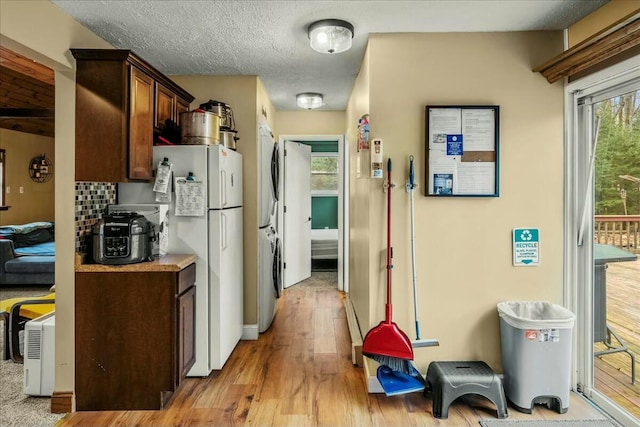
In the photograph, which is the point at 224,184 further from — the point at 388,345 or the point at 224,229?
the point at 388,345

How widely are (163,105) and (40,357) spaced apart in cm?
186

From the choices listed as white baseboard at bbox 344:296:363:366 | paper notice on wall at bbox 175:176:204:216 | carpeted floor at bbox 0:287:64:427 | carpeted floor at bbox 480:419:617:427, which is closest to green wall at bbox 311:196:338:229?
white baseboard at bbox 344:296:363:366

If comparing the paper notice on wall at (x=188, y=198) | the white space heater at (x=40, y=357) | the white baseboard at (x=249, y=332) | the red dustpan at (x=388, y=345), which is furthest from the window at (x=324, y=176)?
the white space heater at (x=40, y=357)

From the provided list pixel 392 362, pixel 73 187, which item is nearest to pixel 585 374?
pixel 392 362

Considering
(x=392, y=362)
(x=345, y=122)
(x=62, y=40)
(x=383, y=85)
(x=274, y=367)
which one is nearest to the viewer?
(x=62, y=40)

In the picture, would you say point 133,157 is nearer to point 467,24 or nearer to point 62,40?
point 62,40

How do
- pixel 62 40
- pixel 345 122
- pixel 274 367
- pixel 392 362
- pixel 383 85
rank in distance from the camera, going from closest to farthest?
pixel 62 40 → pixel 392 362 → pixel 383 85 → pixel 274 367 → pixel 345 122

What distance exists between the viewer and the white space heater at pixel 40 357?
2.44 meters

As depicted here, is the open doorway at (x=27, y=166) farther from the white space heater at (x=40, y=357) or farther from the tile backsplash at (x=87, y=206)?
the white space heater at (x=40, y=357)

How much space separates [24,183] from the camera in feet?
21.1

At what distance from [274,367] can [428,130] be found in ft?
6.67

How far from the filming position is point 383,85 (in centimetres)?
252

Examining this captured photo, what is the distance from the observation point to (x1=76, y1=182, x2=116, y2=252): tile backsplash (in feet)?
7.70

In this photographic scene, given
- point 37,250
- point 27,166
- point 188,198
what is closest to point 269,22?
point 188,198
